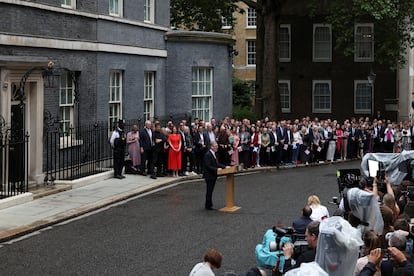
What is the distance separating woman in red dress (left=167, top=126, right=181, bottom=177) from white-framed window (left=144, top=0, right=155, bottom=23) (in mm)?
6968

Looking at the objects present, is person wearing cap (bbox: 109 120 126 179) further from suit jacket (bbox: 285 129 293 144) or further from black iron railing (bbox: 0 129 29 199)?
suit jacket (bbox: 285 129 293 144)

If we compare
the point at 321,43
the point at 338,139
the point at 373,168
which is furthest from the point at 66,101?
the point at 321,43

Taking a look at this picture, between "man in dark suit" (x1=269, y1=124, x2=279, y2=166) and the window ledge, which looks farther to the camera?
"man in dark suit" (x1=269, y1=124, x2=279, y2=166)

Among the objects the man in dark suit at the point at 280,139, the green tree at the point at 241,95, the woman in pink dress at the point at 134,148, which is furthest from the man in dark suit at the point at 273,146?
the green tree at the point at 241,95

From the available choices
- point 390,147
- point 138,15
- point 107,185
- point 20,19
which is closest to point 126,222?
point 107,185

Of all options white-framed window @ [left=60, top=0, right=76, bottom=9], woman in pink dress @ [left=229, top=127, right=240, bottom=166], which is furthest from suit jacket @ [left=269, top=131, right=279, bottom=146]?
white-framed window @ [left=60, top=0, right=76, bottom=9]

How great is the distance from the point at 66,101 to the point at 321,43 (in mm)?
32095

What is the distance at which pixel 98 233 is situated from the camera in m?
15.6

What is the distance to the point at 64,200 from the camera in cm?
1927

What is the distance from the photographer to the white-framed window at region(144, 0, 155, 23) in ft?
98.5

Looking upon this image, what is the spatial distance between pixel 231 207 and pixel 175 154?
20.9 ft

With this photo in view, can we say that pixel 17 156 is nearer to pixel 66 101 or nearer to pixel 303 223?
pixel 66 101

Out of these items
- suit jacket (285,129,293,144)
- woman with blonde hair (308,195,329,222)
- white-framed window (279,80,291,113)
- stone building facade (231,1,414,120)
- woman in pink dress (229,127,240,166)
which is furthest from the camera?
white-framed window (279,80,291,113)

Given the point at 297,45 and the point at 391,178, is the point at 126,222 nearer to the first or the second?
the point at 391,178
